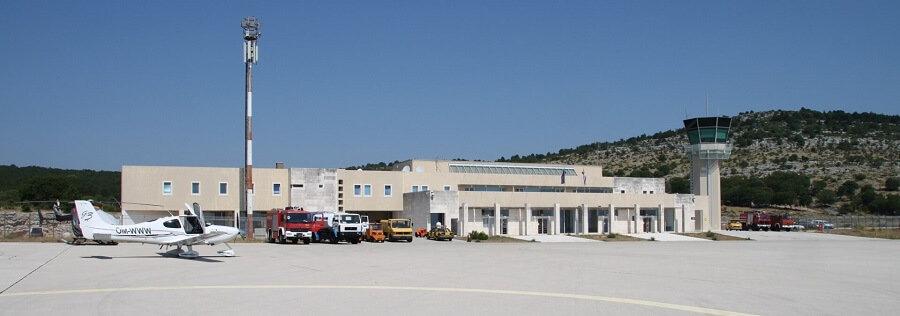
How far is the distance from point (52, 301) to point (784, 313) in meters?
17.4

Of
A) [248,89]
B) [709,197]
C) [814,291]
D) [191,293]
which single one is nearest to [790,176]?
[709,197]

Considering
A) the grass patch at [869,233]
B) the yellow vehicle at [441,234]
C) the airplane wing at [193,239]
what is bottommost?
the grass patch at [869,233]

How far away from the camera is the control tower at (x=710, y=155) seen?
3408 inches

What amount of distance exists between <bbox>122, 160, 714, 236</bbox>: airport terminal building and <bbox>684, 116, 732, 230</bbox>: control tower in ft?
7.25

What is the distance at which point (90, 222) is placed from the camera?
36000mm

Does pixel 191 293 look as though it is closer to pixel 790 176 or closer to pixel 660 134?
pixel 790 176

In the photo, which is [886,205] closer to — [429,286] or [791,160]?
[791,160]

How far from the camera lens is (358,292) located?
2069cm

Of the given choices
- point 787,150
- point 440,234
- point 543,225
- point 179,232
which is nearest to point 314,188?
point 440,234

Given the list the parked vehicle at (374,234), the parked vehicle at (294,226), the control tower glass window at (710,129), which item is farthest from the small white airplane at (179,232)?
the control tower glass window at (710,129)

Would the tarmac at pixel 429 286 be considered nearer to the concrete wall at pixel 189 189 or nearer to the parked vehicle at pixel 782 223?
the concrete wall at pixel 189 189

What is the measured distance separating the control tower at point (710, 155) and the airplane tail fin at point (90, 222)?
67.7m

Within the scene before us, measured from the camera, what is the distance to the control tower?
86.6 meters

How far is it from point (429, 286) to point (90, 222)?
21.3 m
